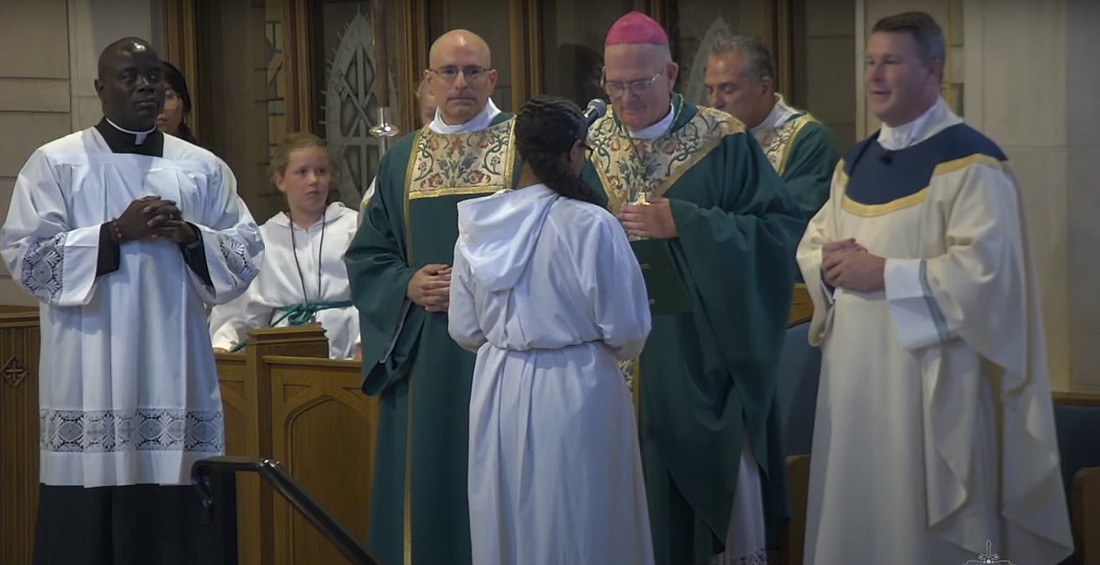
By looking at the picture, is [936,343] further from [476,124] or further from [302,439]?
[302,439]

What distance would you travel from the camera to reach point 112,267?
18.8 ft


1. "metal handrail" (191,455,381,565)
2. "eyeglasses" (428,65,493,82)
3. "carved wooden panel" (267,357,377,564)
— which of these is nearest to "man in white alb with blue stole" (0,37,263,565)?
"carved wooden panel" (267,357,377,564)

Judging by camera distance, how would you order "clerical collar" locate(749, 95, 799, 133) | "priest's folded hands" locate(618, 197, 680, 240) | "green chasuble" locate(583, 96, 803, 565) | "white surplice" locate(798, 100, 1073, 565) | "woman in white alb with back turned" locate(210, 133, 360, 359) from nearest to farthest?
"white surplice" locate(798, 100, 1073, 565) → "priest's folded hands" locate(618, 197, 680, 240) → "green chasuble" locate(583, 96, 803, 565) → "clerical collar" locate(749, 95, 799, 133) → "woman in white alb with back turned" locate(210, 133, 360, 359)

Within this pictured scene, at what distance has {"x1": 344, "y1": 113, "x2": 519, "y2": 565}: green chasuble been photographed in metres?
5.83

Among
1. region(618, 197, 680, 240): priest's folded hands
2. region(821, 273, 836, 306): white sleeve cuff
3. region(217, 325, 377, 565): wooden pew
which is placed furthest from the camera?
region(217, 325, 377, 565): wooden pew

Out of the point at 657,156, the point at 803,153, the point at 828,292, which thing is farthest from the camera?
the point at 803,153

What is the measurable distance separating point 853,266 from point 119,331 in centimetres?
234

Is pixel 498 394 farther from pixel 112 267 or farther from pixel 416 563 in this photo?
pixel 112 267

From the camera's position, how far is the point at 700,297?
5637 mm

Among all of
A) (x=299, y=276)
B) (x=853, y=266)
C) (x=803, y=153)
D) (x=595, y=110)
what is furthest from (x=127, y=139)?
(x=803, y=153)

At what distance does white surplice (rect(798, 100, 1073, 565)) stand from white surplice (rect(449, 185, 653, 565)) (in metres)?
0.62

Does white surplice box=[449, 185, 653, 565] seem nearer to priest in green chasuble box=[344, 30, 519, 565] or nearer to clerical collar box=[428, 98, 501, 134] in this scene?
priest in green chasuble box=[344, 30, 519, 565]

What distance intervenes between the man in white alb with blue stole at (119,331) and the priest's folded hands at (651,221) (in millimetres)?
1327

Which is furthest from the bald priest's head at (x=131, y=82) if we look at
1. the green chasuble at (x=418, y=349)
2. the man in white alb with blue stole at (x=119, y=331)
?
the green chasuble at (x=418, y=349)
